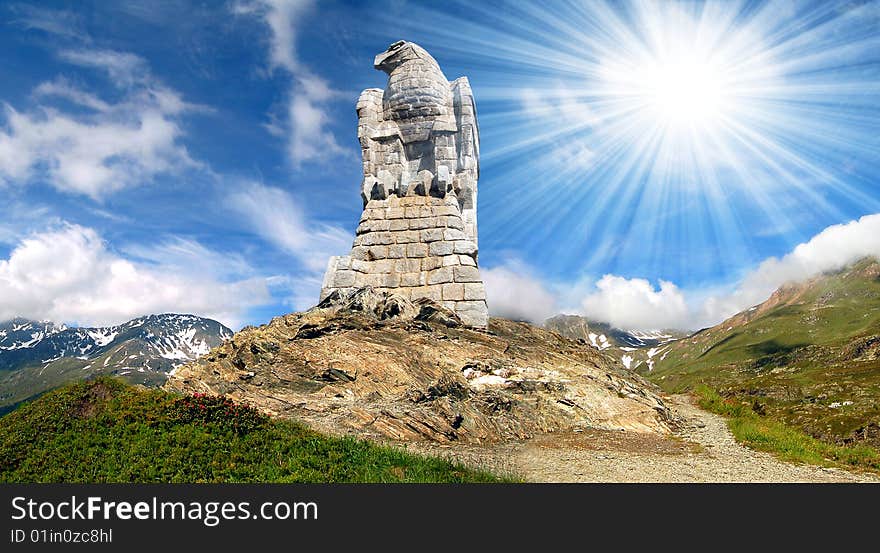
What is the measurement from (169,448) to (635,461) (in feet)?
32.3

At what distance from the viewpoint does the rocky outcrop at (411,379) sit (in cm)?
1407

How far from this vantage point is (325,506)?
25.5 ft

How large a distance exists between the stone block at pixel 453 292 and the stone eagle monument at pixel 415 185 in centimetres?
5

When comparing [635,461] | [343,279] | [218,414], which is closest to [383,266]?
[343,279]

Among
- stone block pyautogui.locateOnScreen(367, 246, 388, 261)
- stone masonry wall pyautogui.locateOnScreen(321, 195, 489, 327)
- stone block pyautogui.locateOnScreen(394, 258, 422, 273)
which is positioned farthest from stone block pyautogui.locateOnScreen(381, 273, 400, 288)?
stone block pyautogui.locateOnScreen(367, 246, 388, 261)

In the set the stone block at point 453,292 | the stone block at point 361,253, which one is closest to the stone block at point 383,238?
the stone block at point 361,253

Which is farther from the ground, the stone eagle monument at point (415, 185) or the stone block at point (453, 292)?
the stone eagle monument at point (415, 185)

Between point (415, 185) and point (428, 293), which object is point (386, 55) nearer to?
point (415, 185)

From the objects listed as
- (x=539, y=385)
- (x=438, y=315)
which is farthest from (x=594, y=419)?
(x=438, y=315)

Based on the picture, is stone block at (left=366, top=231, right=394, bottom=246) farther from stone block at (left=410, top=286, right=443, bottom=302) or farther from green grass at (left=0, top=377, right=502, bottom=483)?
green grass at (left=0, top=377, right=502, bottom=483)

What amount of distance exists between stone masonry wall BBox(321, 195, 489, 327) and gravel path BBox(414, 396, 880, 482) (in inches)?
366

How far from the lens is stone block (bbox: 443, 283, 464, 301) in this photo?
23.0 m

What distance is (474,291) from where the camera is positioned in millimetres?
22969

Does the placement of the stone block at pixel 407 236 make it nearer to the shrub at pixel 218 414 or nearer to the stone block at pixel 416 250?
the stone block at pixel 416 250
